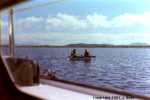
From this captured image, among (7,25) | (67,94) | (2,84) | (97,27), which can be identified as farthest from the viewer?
(97,27)

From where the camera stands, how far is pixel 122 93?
6.74ft

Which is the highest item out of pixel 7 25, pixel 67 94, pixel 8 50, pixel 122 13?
pixel 122 13

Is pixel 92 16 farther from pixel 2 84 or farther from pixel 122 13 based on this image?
pixel 2 84

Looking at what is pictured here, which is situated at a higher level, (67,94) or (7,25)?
(7,25)

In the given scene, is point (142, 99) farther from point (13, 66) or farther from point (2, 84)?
point (13, 66)

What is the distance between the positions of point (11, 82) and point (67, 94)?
0.44 metres

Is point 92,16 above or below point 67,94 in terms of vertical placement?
above

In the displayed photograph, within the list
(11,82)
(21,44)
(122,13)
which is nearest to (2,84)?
(11,82)

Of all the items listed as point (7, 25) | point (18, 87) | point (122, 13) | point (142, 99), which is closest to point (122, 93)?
point (142, 99)

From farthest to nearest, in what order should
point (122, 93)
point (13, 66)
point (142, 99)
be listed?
1. point (13, 66)
2. point (122, 93)
3. point (142, 99)

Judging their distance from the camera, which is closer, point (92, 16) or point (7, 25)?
point (7, 25)

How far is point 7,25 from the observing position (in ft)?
9.71

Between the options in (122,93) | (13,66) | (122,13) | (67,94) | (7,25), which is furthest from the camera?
(122,13)

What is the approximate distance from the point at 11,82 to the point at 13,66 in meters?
0.31
